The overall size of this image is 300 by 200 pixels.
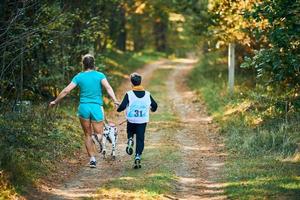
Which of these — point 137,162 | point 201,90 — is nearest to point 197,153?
point 137,162

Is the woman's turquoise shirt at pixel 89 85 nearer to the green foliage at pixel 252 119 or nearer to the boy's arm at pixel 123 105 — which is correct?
the boy's arm at pixel 123 105

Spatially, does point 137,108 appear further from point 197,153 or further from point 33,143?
point 197,153

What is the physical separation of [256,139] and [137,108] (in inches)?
161

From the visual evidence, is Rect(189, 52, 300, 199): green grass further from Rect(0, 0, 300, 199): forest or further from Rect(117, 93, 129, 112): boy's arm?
Rect(117, 93, 129, 112): boy's arm

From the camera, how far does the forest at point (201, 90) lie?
37.7 ft

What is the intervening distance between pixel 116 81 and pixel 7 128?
17042 millimetres

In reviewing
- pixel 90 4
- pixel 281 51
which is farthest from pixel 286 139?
pixel 90 4

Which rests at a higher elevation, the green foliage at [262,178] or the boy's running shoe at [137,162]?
the boy's running shoe at [137,162]

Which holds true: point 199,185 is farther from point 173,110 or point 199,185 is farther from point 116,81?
point 116,81

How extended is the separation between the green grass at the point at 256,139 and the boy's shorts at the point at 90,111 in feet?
9.83

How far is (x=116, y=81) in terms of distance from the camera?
97.3 feet

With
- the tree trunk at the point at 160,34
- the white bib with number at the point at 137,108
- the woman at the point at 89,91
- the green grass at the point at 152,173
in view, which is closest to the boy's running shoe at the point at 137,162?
the green grass at the point at 152,173

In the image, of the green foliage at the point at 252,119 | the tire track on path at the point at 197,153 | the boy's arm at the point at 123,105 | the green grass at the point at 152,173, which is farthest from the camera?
the green foliage at the point at 252,119

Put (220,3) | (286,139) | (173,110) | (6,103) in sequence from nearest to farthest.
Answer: (286,139) < (6,103) < (220,3) < (173,110)
